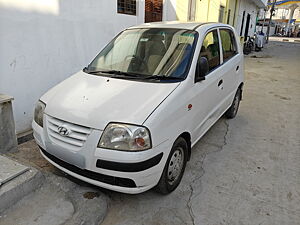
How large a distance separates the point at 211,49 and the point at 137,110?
1.69 m

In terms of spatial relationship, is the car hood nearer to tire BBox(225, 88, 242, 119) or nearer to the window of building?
tire BBox(225, 88, 242, 119)

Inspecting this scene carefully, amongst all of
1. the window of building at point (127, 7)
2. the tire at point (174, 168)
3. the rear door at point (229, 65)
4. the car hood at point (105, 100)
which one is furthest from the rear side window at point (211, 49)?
the window of building at point (127, 7)

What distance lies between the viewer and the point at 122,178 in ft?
7.12

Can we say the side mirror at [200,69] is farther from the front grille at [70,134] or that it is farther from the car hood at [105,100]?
the front grille at [70,134]

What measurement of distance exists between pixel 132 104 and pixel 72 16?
278 cm

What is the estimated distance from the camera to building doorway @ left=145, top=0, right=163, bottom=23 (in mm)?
6535

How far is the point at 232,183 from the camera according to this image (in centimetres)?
289

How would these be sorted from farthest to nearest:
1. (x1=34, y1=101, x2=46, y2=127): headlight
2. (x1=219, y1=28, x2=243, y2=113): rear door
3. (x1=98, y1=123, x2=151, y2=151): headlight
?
(x1=219, y1=28, x2=243, y2=113): rear door
(x1=34, y1=101, x2=46, y2=127): headlight
(x1=98, y1=123, x2=151, y2=151): headlight

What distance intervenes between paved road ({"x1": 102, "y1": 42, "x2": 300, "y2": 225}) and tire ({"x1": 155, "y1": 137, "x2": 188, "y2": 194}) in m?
0.12

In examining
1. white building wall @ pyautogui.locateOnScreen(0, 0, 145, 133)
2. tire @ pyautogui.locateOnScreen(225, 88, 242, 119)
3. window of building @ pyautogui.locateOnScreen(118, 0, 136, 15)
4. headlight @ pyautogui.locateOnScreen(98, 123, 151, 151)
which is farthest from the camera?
window of building @ pyautogui.locateOnScreen(118, 0, 136, 15)

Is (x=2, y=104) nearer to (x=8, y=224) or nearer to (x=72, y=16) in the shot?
(x=8, y=224)

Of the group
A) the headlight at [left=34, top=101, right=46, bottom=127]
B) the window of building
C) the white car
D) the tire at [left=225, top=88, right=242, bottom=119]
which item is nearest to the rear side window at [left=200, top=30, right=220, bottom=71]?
the white car

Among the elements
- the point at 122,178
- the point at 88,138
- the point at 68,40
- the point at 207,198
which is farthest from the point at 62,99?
the point at 68,40

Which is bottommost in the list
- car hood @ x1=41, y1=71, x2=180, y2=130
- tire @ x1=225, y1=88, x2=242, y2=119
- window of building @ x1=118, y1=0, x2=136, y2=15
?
tire @ x1=225, y1=88, x2=242, y2=119
